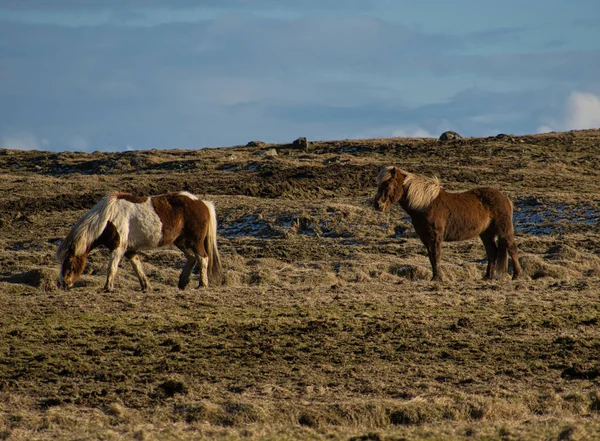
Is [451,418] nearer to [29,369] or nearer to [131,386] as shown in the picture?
[131,386]

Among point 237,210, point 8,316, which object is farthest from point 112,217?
point 237,210

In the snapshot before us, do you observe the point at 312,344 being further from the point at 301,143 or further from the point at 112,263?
the point at 301,143

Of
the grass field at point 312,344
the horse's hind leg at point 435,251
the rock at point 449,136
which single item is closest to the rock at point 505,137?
the rock at point 449,136

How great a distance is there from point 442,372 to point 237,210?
78.1 ft

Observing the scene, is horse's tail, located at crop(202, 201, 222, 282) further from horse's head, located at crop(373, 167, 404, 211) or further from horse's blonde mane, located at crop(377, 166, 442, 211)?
horse's blonde mane, located at crop(377, 166, 442, 211)

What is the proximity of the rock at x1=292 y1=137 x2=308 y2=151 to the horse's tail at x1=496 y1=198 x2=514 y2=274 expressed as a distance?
43.3 m

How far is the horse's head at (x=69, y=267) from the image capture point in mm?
17719

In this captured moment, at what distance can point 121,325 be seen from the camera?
1532cm

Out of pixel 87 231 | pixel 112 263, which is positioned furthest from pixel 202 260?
pixel 87 231

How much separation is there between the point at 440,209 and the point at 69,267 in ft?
26.7

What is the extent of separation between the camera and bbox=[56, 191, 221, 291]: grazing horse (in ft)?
57.7

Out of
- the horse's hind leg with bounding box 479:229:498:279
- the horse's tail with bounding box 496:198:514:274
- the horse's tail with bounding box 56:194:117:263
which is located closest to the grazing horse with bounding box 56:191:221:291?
the horse's tail with bounding box 56:194:117:263

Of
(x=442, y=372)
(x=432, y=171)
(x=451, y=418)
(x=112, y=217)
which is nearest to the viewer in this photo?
(x=451, y=418)

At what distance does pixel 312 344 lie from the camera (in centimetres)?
1427
